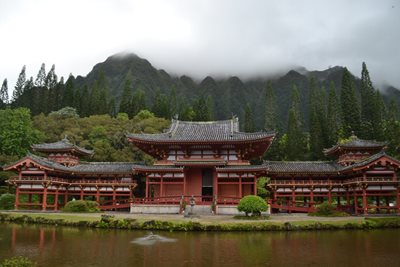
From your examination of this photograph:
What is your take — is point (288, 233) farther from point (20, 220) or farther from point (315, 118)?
point (315, 118)

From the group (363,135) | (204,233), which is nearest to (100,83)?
(363,135)

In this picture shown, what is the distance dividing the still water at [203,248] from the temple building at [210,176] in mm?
13126

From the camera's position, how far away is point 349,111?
218ft

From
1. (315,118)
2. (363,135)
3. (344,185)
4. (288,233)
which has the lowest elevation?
(288,233)

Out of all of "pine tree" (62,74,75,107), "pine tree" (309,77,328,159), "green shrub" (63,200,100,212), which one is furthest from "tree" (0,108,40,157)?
"pine tree" (309,77,328,159)

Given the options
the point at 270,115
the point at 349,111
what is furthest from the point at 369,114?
the point at 270,115

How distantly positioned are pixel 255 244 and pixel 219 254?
358cm

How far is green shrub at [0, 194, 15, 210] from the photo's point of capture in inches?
1551

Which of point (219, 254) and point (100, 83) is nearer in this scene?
point (219, 254)

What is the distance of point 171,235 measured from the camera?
2150cm

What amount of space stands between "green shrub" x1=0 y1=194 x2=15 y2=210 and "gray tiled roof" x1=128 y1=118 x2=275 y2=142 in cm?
1600

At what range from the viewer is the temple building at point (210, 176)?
3512 centimetres

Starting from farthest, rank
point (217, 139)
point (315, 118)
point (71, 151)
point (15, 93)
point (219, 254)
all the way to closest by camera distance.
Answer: point (15, 93) → point (315, 118) → point (71, 151) → point (217, 139) → point (219, 254)

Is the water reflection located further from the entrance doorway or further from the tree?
the tree
